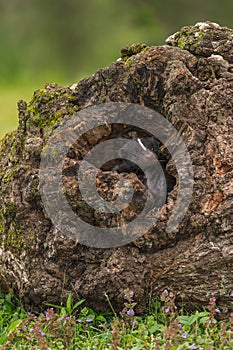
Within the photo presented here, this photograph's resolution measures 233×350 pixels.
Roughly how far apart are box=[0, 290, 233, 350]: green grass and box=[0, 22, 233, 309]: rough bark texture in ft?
0.33

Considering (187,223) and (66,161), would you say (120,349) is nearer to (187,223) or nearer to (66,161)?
(187,223)

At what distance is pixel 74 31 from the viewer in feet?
50.8

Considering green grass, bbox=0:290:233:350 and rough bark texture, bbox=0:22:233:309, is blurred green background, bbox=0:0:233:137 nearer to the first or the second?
rough bark texture, bbox=0:22:233:309

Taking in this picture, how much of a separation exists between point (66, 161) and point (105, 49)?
11.3m

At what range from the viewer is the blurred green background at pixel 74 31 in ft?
48.0

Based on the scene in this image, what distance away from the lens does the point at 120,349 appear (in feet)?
10.8

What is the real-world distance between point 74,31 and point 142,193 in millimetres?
12161

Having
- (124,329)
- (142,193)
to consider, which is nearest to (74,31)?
(142,193)

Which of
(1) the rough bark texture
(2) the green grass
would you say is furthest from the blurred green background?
(2) the green grass

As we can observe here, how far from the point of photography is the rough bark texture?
3750 mm

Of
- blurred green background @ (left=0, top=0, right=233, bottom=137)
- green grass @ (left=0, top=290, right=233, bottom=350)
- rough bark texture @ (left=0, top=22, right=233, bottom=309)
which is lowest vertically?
green grass @ (left=0, top=290, right=233, bottom=350)

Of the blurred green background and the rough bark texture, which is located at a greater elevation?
the blurred green background

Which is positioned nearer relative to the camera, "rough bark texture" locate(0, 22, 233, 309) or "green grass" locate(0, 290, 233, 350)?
"green grass" locate(0, 290, 233, 350)

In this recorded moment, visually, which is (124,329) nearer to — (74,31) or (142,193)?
(142,193)
